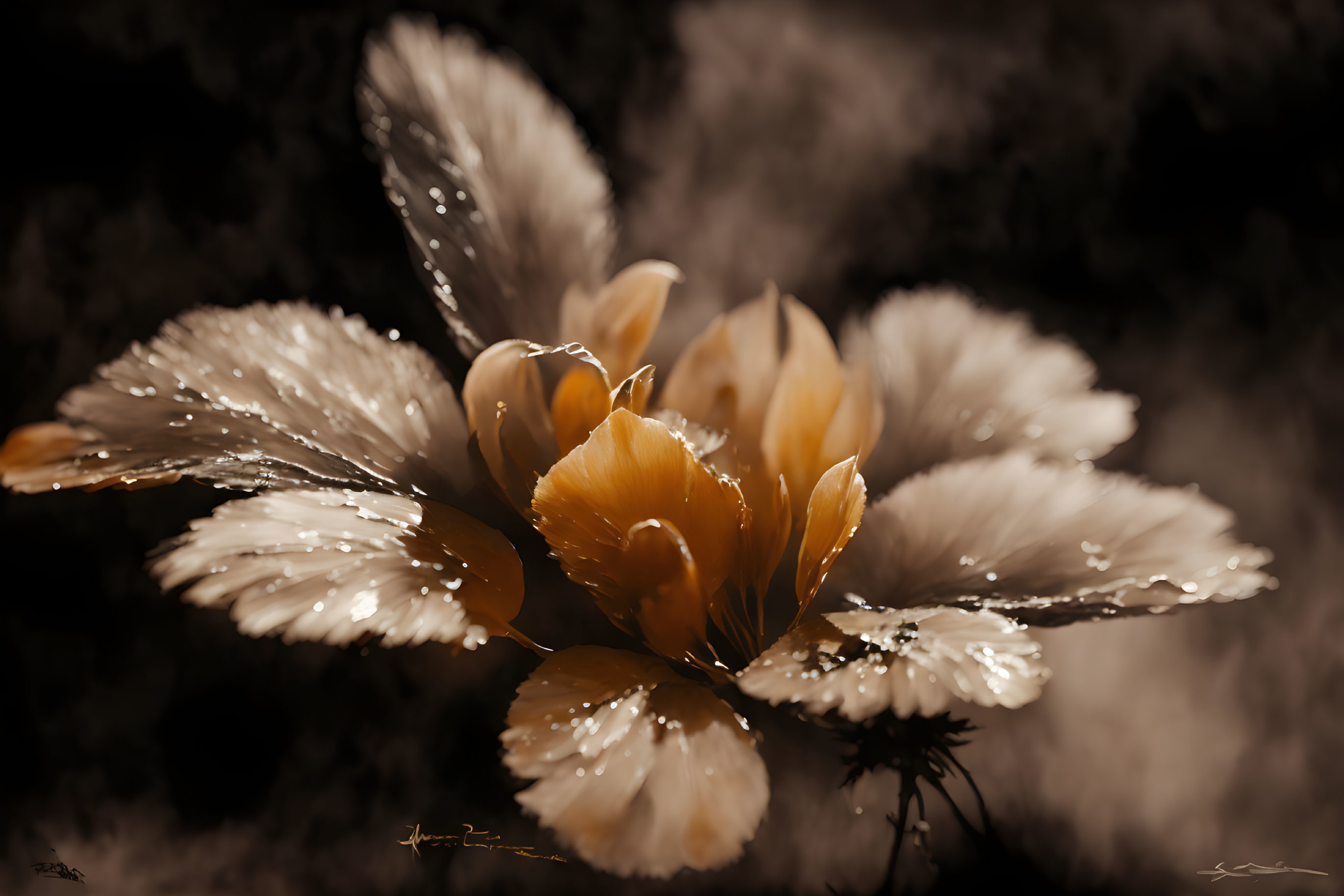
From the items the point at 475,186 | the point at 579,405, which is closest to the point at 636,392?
the point at 579,405

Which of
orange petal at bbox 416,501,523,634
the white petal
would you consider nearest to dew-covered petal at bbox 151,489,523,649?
orange petal at bbox 416,501,523,634

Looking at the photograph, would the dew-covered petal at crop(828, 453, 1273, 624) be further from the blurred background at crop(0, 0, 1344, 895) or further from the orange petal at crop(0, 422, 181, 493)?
the orange petal at crop(0, 422, 181, 493)

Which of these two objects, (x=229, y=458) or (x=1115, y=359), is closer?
(x=229, y=458)

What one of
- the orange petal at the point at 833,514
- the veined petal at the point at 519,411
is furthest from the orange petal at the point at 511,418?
the orange petal at the point at 833,514

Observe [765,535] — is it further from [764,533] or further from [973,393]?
[973,393]

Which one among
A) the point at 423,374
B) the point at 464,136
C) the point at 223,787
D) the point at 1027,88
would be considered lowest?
the point at 223,787

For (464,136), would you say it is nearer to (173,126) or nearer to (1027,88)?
(173,126)

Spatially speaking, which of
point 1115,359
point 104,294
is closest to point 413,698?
point 104,294
